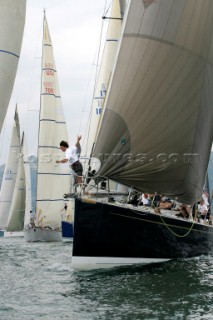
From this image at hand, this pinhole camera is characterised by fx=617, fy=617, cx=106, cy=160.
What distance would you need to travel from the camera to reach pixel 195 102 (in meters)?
12.6

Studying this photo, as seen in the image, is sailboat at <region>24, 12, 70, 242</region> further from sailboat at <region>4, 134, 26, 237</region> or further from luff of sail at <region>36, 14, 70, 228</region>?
sailboat at <region>4, 134, 26, 237</region>

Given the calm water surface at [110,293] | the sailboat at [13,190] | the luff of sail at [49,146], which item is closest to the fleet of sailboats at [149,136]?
the calm water surface at [110,293]

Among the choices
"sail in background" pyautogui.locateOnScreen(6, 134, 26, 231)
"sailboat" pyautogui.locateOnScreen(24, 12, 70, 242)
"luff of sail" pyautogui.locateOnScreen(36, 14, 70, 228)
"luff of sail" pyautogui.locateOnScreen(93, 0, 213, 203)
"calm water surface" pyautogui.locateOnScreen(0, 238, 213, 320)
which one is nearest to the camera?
"calm water surface" pyautogui.locateOnScreen(0, 238, 213, 320)

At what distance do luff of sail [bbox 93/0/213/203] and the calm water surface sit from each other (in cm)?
194

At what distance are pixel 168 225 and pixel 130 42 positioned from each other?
3935mm

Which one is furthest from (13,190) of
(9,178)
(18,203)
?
(18,203)

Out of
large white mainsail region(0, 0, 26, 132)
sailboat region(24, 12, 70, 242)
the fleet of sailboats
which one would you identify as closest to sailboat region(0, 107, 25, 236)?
sailboat region(24, 12, 70, 242)

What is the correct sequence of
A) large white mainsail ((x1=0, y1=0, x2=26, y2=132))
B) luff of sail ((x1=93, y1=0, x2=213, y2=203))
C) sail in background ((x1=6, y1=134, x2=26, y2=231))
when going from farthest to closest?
sail in background ((x1=6, y1=134, x2=26, y2=231)), large white mainsail ((x1=0, y1=0, x2=26, y2=132)), luff of sail ((x1=93, y1=0, x2=213, y2=203))

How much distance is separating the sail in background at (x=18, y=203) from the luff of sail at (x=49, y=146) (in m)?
3.61

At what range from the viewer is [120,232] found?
12.1m

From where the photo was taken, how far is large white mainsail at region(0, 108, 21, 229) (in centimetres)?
3847

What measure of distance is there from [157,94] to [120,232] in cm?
280

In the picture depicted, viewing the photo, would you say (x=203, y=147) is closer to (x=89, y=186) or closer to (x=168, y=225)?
(x=168, y=225)

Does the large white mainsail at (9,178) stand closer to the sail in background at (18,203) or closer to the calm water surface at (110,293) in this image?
the sail in background at (18,203)
